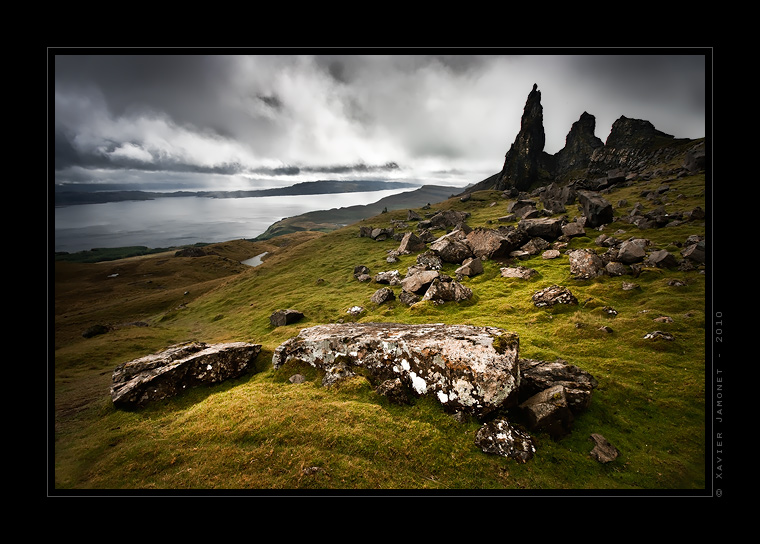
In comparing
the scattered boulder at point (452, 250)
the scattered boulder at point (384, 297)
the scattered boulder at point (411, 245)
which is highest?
the scattered boulder at point (411, 245)

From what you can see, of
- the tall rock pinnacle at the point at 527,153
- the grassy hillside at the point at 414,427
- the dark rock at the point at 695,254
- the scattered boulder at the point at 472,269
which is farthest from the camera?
the tall rock pinnacle at the point at 527,153

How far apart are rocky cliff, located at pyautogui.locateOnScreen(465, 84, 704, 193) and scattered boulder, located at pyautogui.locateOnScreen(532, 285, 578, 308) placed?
8759cm

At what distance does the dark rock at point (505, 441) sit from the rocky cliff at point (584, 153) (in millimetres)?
101100

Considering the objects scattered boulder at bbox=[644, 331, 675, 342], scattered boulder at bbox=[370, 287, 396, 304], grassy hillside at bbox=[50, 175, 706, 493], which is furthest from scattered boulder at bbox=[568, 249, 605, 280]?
scattered boulder at bbox=[370, 287, 396, 304]

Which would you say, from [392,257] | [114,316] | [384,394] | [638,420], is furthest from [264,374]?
[114,316]

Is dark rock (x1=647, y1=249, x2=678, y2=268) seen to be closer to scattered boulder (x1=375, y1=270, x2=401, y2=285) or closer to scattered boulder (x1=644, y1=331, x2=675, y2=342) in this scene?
scattered boulder (x1=644, y1=331, x2=675, y2=342)

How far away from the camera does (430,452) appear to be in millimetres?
5816

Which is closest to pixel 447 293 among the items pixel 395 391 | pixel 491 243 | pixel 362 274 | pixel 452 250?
pixel 452 250

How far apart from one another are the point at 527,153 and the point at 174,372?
414ft

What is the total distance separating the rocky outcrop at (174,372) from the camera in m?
8.83

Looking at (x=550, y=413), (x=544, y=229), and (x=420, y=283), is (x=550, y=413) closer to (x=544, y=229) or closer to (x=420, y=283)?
(x=420, y=283)

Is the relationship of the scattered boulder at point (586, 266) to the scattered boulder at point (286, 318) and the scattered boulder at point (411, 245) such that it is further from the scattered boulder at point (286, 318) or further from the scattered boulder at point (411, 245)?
the scattered boulder at point (286, 318)

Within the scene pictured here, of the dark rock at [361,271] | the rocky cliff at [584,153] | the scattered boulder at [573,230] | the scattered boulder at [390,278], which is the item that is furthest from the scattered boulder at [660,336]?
the rocky cliff at [584,153]
